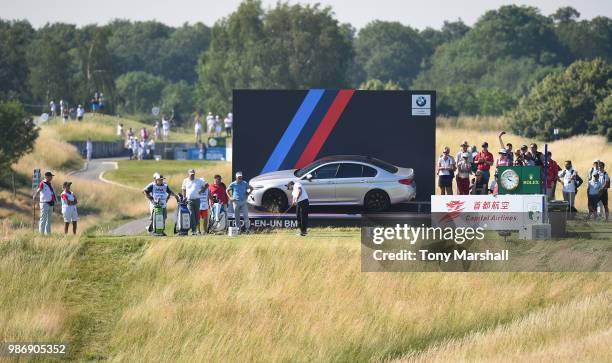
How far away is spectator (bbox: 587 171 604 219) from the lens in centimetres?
3412

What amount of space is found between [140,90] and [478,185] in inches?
4339

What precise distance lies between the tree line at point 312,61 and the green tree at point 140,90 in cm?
14

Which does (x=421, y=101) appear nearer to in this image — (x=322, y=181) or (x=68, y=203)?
(x=322, y=181)

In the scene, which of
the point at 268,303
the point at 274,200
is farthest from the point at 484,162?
the point at 268,303

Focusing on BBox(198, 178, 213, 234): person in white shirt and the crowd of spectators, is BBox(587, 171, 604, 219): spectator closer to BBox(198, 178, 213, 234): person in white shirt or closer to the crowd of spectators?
the crowd of spectators

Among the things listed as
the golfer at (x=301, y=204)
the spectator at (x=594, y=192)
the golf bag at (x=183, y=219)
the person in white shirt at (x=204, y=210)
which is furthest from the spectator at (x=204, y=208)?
the spectator at (x=594, y=192)

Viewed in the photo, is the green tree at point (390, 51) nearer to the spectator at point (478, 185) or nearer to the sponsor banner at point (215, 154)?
the sponsor banner at point (215, 154)

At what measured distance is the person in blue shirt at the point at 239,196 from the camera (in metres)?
32.0

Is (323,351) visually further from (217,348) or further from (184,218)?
(184,218)

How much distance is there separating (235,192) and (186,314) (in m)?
3.67

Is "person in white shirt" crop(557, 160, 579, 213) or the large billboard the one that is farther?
the large billboard

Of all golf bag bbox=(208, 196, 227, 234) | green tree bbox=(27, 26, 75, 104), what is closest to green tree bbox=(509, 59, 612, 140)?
green tree bbox=(27, 26, 75, 104)

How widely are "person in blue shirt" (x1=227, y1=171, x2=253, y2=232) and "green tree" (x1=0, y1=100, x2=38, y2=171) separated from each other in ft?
102

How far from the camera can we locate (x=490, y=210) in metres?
31.2
